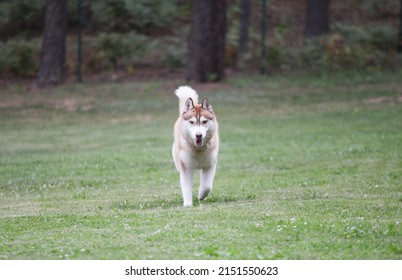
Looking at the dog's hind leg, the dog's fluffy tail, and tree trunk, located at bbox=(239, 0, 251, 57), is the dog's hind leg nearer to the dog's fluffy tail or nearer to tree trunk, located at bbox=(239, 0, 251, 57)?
the dog's fluffy tail

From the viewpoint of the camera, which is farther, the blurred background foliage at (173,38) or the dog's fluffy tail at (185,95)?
the blurred background foliage at (173,38)

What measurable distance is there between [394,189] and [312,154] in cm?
563

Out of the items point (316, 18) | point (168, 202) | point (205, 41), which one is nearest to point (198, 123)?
point (168, 202)

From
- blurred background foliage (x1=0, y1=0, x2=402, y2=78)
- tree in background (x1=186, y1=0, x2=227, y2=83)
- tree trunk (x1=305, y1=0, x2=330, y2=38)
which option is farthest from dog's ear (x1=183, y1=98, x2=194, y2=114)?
tree trunk (x1=305, y1=0, x2=330, y2=38)

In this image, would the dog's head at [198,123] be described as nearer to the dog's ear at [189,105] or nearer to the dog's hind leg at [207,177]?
the dog's ear at [189,105]

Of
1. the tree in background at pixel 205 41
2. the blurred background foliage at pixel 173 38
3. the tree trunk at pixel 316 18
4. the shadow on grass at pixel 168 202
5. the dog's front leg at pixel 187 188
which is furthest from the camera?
the tree trunk at pixel 316 18

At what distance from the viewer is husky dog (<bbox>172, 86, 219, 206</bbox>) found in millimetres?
11992

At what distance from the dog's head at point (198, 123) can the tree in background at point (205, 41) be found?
20973 mm

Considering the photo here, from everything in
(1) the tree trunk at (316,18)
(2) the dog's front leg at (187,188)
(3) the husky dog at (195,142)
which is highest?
(1) the tree trunk at (316,18)

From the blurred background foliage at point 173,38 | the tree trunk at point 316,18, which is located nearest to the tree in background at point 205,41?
the blurred background foliage at point 173,38

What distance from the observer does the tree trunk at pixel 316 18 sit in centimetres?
4094

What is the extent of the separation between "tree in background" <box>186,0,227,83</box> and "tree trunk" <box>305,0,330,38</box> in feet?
27.3

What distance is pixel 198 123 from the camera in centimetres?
1199

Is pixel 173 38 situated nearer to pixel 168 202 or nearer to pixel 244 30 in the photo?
pixel 244 30
